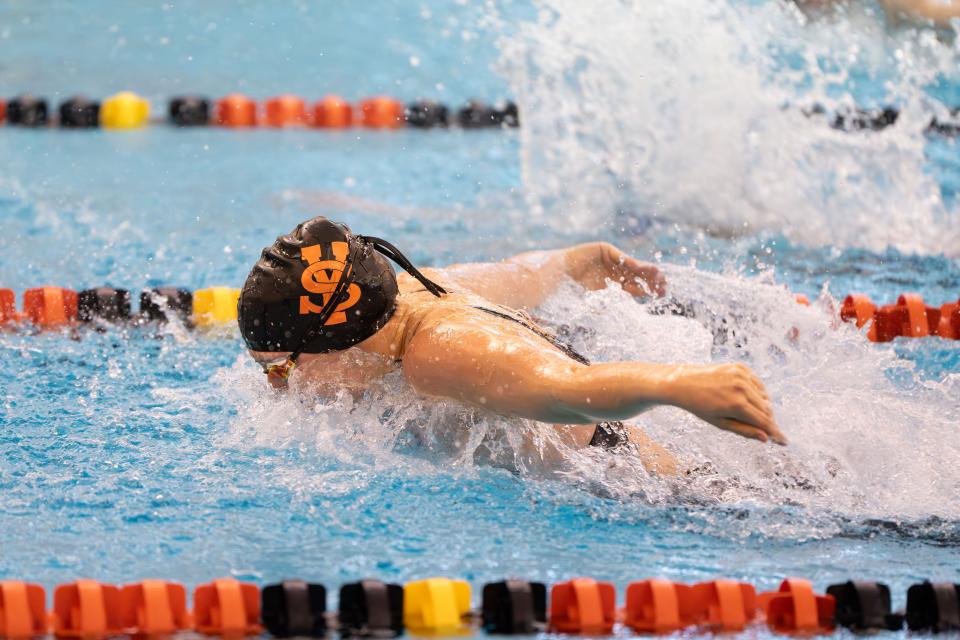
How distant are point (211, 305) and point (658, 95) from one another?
2.78 m

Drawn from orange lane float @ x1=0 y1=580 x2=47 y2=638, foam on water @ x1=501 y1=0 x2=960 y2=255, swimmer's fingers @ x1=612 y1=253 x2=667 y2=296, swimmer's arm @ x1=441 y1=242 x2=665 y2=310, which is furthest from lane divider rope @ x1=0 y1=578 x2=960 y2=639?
foam on water @ x1=501 y1=0 x2=960 y2=255

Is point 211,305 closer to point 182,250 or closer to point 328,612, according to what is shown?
point 182,250

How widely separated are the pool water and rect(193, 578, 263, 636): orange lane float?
7.0 inches

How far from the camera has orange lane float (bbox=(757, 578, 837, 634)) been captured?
218 centimetres

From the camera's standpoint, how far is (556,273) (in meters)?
3.41

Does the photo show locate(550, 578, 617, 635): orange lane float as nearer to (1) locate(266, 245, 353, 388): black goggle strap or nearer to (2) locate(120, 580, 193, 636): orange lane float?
(2) locate(120, 580, 193, 636): orange lane float

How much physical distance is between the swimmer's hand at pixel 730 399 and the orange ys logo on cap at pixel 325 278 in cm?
84

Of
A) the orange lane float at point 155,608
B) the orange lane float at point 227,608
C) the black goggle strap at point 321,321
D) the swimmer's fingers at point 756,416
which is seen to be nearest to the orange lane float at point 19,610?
the orange lane float at point 155,608

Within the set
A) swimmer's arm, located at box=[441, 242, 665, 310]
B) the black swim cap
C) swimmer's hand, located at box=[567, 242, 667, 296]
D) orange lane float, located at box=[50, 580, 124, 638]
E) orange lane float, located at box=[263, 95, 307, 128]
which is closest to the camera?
orange lane float, located at box=[50, 580, 124, 638]

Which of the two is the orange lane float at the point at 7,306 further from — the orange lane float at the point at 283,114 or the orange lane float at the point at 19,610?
the orange lane float at the point at 283,114

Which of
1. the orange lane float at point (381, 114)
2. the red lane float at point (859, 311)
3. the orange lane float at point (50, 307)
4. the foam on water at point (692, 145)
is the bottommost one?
the red lane float at point (859, 311)

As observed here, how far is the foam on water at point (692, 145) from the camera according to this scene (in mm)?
5254

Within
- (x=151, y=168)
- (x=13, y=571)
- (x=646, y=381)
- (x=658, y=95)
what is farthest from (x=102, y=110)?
(x=646, y=381)

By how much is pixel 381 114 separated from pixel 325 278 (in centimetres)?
486
